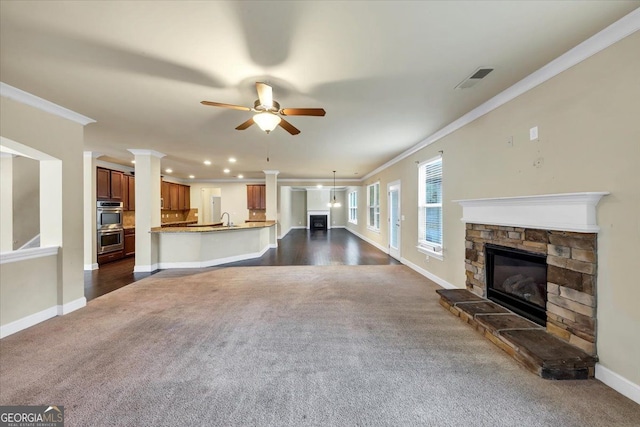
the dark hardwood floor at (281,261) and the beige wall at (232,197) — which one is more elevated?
the beige wall at (232,197)

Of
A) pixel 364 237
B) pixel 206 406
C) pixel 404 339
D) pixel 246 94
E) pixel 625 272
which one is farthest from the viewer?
pixel 364 237

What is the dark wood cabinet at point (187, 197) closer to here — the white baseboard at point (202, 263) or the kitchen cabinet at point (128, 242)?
the kitchen cabinet at point (128, 242)

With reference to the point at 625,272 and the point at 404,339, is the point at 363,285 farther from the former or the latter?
the point at 625,272

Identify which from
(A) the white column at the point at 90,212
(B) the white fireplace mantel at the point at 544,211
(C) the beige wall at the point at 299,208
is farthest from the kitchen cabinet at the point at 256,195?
(B) the white fireplace mantel at the point at 544,211

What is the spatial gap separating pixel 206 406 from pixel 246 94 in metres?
2.79

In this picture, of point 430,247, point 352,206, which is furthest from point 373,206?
point 430,247

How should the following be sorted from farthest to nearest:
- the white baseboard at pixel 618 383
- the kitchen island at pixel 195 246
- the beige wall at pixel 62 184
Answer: the kitchen island at pixel 195 246, the beige wall at pixel 62 184, the white baseboard at pixel 618 383

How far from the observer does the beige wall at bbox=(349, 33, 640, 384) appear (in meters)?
1.71

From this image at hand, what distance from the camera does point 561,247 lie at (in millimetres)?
2133

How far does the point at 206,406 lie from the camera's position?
163 cm

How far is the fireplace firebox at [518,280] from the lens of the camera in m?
2.46

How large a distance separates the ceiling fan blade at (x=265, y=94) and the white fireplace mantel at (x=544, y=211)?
Result: 2.59m

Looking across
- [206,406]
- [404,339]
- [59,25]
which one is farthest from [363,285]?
[59,25]

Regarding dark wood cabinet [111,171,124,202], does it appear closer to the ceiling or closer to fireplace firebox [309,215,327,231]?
the ceiling
